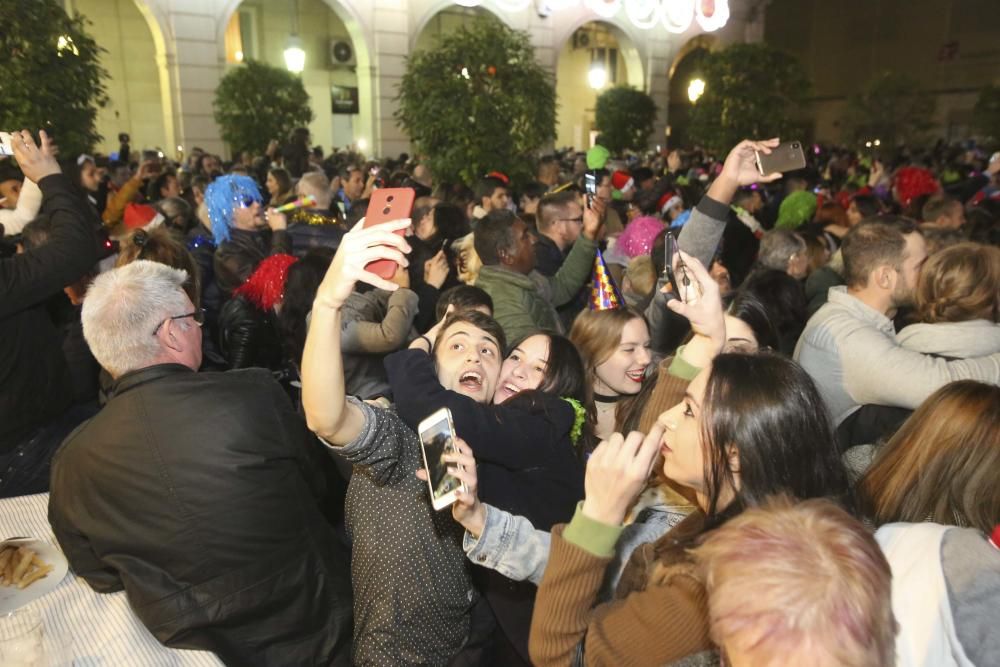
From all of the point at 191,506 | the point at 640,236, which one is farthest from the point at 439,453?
the point at 640,236

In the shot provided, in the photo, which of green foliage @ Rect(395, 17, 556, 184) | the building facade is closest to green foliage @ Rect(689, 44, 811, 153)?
the building facade

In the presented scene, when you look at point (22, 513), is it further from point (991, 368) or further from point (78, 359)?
point (991, 368)

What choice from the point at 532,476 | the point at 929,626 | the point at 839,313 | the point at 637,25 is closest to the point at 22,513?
the point at 532,476

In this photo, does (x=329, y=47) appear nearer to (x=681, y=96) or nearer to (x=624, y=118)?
(x=624, y=118)

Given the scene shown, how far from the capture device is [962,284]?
276 cm

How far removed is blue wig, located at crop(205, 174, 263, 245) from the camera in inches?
194

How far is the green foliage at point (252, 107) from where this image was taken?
43.7 feet

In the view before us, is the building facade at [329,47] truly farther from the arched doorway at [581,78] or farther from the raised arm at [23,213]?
the raised arm at [23,213]

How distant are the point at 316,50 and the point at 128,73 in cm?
539

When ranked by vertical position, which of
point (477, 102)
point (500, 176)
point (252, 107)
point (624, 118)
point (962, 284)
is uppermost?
point (624, 118)

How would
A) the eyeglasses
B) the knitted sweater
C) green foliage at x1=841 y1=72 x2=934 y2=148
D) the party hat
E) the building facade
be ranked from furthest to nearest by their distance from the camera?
green foliage at x1=841 y1=72 x2=934 y2=148 < the building facade < the party hat < the eyeglasses < the knitted sweater

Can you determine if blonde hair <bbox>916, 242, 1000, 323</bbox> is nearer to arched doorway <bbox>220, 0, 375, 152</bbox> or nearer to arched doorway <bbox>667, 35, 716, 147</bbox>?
arched doorway <bbox>220, 0, 375, 152</bbox>

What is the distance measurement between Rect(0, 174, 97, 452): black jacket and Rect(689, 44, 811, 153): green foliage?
12361 mm

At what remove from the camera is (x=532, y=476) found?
2080mm
